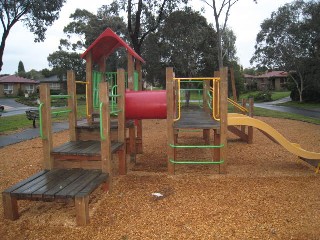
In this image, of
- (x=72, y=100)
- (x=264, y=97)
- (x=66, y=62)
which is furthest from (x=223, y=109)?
(x=66, y=62)

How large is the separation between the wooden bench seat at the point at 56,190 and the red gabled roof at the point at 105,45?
318 centimetres

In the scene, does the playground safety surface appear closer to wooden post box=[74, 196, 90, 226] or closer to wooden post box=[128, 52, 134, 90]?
wooden post box=[74, 196, 90, 226]

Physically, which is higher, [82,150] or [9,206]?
[82,150]

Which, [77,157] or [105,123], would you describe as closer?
[105,123]

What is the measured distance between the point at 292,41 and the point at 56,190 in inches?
1341

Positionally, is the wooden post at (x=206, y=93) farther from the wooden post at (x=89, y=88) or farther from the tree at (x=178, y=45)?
the tree at (x=178, y=45)

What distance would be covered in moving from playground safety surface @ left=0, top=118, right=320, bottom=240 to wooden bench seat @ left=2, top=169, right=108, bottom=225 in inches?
7.2

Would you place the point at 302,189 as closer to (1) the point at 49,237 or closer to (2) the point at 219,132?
(2) the point at 219,132

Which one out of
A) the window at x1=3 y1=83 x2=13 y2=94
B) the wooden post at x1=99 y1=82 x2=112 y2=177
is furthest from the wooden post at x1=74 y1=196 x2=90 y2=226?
the window at x1=3 y1=83 x2=13 y2=94

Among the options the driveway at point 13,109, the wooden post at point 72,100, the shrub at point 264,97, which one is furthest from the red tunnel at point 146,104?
the shrub at point 264,97

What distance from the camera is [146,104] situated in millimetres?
5895

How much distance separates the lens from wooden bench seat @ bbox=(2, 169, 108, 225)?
366 centimetres

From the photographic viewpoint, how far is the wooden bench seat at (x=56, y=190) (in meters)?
3.66

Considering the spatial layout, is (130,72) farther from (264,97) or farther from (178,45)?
(264,97)
